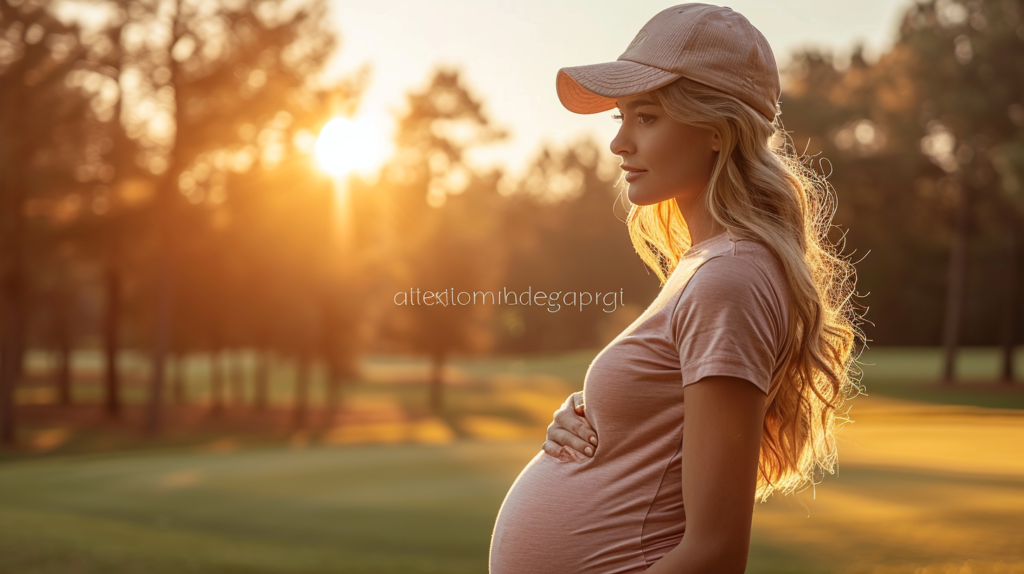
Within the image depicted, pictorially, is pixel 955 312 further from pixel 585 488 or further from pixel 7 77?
pixel 585 488

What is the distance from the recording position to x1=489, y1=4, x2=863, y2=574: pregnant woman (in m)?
1.46

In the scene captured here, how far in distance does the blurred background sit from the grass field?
0.16 feet

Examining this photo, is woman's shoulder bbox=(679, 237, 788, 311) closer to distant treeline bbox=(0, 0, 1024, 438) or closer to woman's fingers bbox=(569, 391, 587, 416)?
woman's fingers bbox=(569, 391, 587, 416)

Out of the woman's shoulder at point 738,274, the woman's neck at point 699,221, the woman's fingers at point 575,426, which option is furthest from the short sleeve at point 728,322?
the woman's fingers at point 575,426

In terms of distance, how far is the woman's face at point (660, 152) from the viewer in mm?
1648

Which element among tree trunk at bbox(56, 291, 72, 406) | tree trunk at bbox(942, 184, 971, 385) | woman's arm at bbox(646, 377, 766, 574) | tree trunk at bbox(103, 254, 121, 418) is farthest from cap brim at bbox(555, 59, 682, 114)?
tree trunk at bbox(56, 291, 72, 406)

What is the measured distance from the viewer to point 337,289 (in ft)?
88.3

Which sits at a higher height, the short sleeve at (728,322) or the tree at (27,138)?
→ the tree at (27,138)

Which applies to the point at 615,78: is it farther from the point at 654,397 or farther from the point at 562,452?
the point at 562,452

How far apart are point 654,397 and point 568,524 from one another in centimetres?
36

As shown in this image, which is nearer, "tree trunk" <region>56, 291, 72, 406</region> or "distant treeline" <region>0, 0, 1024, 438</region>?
"distant treeline" <region>0, 0, 1024, 438</region>

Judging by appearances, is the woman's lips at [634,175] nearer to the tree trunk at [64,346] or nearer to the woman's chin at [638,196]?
the woman's chin at [638,196]

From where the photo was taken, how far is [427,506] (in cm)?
859

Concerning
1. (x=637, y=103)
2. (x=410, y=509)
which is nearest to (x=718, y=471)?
(x=637, y=103)
